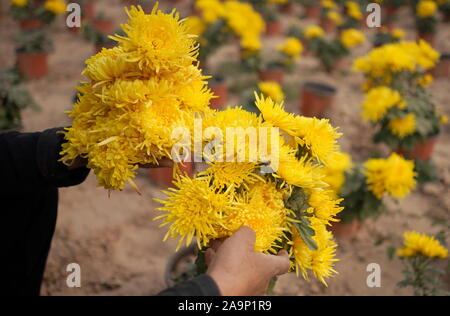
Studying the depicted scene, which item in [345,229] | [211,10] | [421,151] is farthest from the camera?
A: [211,10]

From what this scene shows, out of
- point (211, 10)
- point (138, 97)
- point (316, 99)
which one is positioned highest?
point (211, 10)

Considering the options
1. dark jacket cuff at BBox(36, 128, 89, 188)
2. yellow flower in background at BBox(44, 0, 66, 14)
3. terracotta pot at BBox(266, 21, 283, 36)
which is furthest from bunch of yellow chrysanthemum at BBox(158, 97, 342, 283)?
terracotta pot at BBox(266, 21, 283, 36)

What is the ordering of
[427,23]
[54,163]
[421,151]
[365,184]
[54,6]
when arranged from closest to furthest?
[54,163] → [365,184] → [421,151] → [54,6] → [427,23]

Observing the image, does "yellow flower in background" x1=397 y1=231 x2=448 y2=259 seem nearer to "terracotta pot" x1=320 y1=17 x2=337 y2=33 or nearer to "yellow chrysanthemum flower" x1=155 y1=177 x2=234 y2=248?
"yellow chrysanthemum flower" x1=155 y1=177 x2=234 y2=248

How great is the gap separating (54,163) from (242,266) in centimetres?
74

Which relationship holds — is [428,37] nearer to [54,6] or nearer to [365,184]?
[365,184]

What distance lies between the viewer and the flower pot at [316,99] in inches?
166

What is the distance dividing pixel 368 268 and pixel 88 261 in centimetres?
176

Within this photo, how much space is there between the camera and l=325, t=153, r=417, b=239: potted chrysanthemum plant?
7.28 feet

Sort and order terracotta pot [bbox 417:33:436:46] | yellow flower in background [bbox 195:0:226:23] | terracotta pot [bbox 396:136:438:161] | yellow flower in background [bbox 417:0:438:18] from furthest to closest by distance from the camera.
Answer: terracotta pot [bbox 417:33:436:46] → yellow flower in background [bbox 417:0:438:18] → yellow flower in background [bbox 195:0:226:23] → terracotta pot [bbox 396:136:438:161]

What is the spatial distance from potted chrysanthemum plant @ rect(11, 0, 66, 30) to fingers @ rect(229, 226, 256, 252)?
5.95 m

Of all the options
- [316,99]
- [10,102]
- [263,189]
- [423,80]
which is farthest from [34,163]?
[316,99]

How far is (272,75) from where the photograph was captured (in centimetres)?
491
